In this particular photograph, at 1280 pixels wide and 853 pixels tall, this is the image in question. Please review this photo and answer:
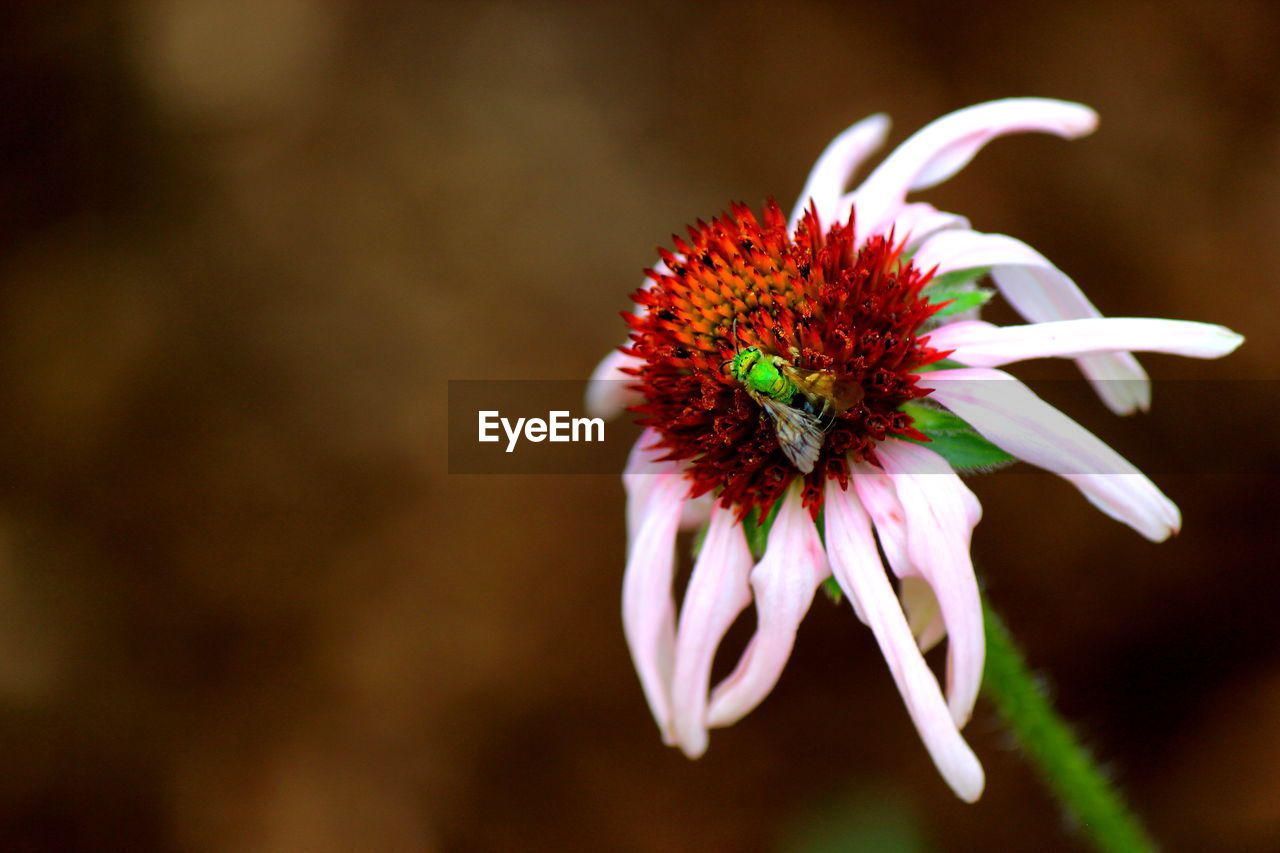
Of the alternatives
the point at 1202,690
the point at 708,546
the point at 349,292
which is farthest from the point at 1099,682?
the point at 349,292

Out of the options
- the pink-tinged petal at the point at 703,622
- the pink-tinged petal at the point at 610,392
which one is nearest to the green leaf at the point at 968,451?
the pink-tinged petal at the point at 703,622

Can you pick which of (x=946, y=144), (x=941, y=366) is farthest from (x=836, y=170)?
(x=941, y=366)

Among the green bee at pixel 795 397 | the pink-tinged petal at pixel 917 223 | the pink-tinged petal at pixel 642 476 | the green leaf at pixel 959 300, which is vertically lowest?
the pink-tinged petal at pixel 642 476

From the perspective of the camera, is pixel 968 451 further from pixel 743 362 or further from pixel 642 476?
pixel 642 476

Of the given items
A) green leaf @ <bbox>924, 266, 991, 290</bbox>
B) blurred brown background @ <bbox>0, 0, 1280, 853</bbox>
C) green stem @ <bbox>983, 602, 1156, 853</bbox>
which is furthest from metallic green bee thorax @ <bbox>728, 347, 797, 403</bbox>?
blurred brown background @ <bbox>0, 0, 1280, 853</bbox>

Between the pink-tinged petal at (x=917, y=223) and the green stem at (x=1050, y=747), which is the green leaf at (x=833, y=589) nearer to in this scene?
the green stem at (x=1050, y=747)

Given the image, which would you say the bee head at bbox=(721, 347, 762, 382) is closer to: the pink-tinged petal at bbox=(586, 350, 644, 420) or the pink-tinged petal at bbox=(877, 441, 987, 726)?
the pink-tinged petal at bbox=(877, 441, 987, 726)

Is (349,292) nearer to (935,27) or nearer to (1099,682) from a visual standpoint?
(935,27)
